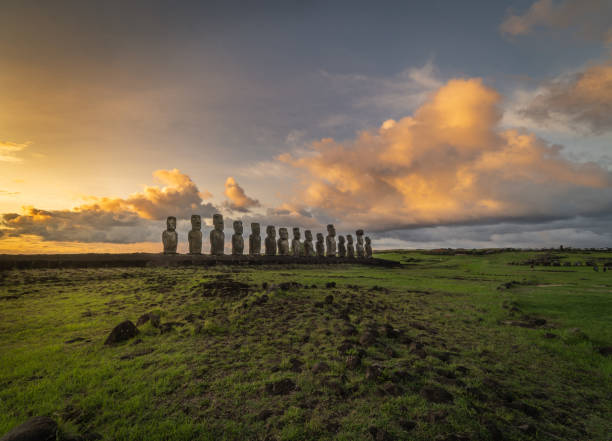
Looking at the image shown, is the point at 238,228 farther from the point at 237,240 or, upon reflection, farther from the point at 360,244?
the point at 360,244

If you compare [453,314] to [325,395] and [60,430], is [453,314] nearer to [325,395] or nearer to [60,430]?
[325,395]

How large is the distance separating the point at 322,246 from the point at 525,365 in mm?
38711

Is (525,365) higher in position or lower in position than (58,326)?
lower

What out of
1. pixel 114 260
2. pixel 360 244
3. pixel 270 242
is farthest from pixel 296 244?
pixel 114 260

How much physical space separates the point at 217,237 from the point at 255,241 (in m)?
6.27

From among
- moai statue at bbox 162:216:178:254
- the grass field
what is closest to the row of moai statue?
moai statue at bbox 162:216:178:254

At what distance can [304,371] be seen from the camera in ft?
16.6

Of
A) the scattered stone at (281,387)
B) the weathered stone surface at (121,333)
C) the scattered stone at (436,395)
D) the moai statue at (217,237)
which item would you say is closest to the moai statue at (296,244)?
the moai statue at (217,237)

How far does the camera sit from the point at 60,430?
3346 millimetres

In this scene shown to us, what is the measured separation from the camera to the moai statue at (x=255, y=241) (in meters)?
34.8

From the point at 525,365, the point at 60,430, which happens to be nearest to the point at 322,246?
the point at 525,365

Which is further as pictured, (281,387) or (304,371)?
(304,371)

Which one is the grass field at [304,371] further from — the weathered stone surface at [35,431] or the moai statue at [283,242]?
the moai statue at [283,242]

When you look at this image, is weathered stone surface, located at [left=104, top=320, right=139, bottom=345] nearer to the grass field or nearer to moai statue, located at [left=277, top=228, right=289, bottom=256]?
the grass field
